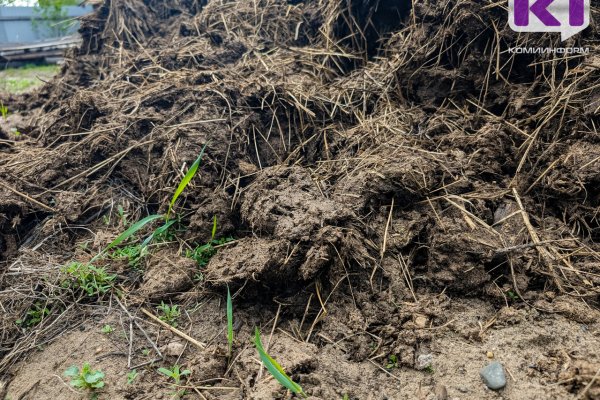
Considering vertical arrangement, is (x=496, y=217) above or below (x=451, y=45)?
below

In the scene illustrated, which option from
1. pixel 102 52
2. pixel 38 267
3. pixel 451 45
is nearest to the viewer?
pixel 38 267

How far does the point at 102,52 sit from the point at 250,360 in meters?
3.05

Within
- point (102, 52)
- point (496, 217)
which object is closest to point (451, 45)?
point (496, 217)

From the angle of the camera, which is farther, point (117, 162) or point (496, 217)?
→ point (117, 162)

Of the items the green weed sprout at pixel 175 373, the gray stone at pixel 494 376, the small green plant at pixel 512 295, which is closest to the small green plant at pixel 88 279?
the green weed sprout at pixel 175 373

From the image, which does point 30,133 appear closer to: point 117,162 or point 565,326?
point 117,162

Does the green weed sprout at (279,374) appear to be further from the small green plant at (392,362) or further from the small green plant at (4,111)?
the small green plant at (4,111)

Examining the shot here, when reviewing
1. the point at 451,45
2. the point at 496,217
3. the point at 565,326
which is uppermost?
the point at 451,45

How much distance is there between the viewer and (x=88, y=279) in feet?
6.97

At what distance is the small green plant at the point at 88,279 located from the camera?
209 cm

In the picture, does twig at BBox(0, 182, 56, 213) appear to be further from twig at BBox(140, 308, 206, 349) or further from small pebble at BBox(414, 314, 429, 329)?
small pebble at BBox(414, 314, 429, 329)

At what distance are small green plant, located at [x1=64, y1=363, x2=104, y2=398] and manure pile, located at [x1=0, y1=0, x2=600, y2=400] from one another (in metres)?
0.05

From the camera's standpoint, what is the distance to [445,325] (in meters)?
1.77

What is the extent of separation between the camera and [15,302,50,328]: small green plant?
2029 millimetres
